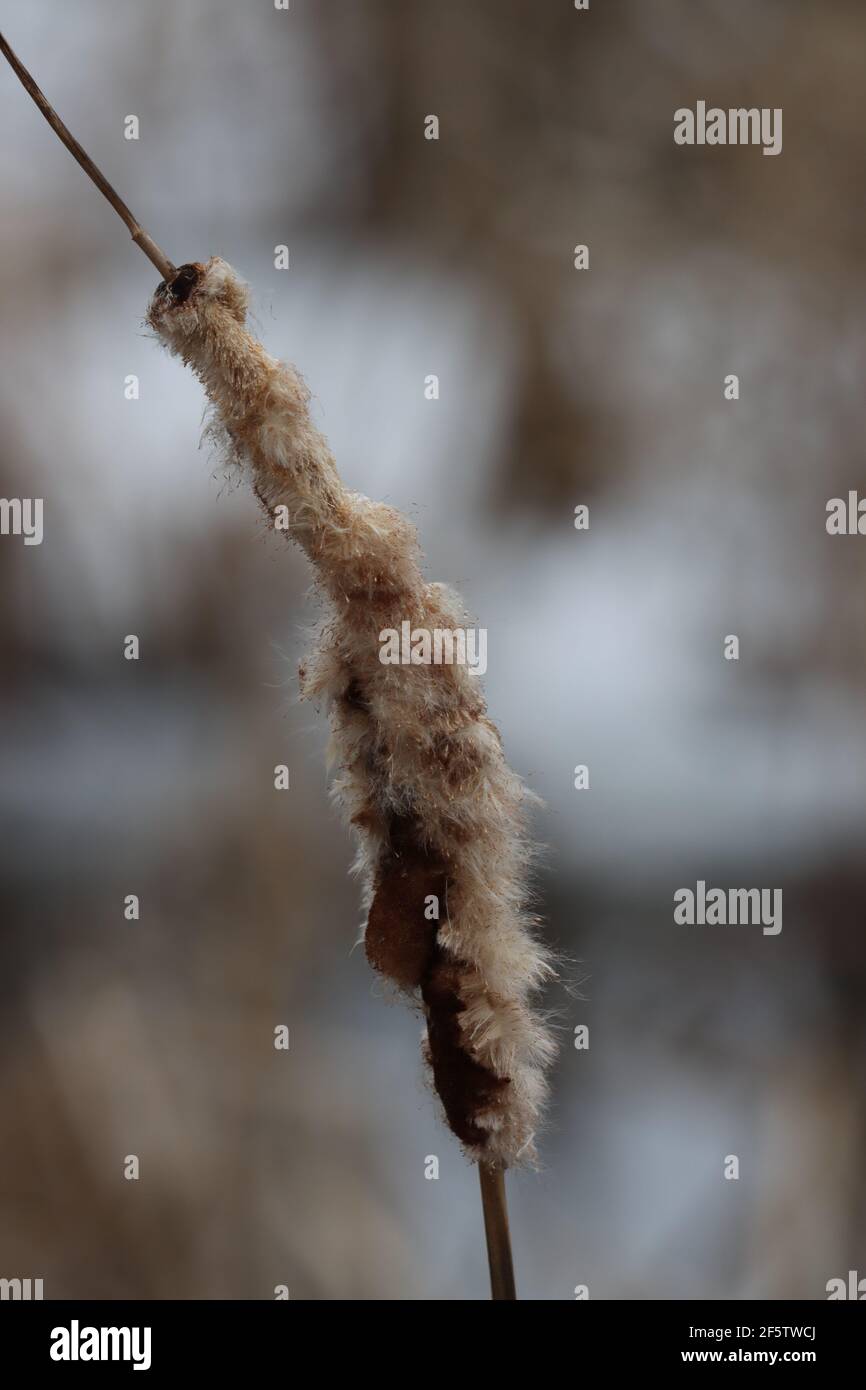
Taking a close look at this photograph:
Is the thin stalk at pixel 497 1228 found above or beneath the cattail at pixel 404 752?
beneath

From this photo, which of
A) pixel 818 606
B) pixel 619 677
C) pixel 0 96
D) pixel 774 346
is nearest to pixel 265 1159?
pixel 619 677

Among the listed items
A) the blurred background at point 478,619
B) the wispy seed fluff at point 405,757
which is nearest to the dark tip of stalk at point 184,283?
the wispy seed fluff at point 405,757

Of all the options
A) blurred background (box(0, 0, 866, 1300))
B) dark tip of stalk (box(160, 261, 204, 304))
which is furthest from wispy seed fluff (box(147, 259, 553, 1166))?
blurred background (box(0, 0, 866, 1300))

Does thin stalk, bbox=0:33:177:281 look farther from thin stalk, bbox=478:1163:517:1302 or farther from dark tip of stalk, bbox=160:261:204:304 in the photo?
thin stalk, bbox=478:1163:517:1302

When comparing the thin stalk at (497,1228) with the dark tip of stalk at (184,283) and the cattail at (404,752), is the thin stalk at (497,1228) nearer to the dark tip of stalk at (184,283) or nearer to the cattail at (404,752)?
the cattail at (404,752)

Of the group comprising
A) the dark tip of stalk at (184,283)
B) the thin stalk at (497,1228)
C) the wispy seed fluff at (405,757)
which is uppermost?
the dark tip of stalk at (184,283)

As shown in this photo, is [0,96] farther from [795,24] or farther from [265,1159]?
[265,1159]
